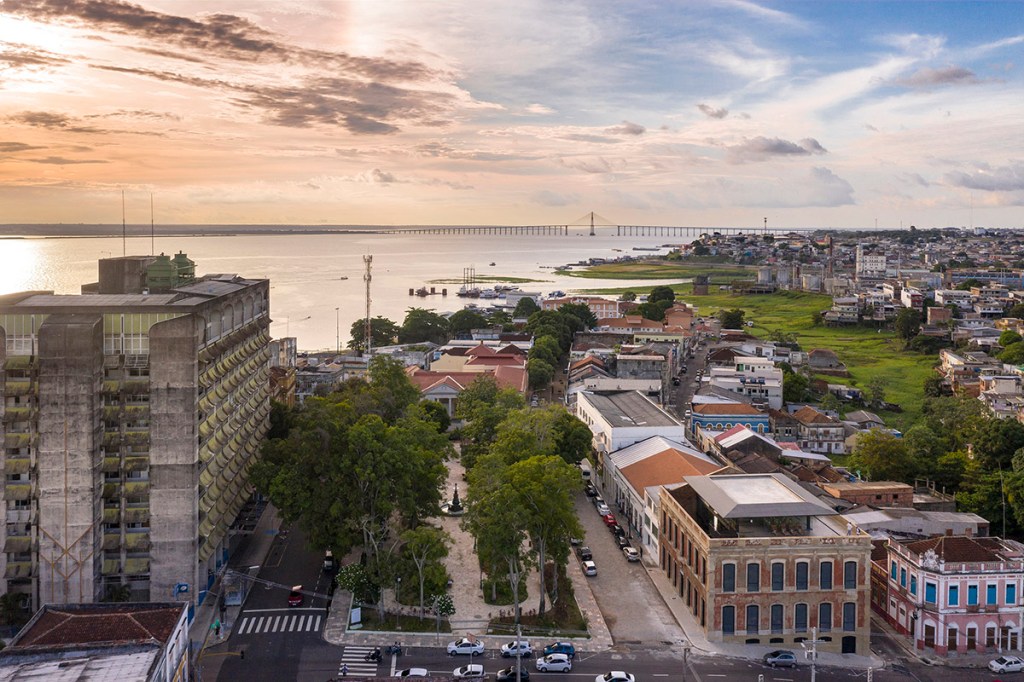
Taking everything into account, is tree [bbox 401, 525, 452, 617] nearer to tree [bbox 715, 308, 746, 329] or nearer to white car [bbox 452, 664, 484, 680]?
white car [bbox 452, 664, 484, 680]

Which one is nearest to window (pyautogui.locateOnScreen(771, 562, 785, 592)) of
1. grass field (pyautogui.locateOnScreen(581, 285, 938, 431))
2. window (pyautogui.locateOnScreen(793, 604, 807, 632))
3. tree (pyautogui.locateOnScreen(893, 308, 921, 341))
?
window (pyautogui.locateOnScreen(793, 604, 807, 632))

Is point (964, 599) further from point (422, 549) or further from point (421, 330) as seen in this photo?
point (421, 330)

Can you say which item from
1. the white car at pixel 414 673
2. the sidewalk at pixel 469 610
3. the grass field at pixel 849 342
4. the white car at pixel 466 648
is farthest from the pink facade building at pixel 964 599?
the grass field at pixel 849 342

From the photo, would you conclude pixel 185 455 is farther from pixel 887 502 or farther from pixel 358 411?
pixel 887 502

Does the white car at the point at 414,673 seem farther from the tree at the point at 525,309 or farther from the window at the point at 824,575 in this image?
the tree at the point at 525,309

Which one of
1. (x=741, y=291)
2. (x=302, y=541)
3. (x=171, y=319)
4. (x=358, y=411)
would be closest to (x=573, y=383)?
(x=358, y=411)
